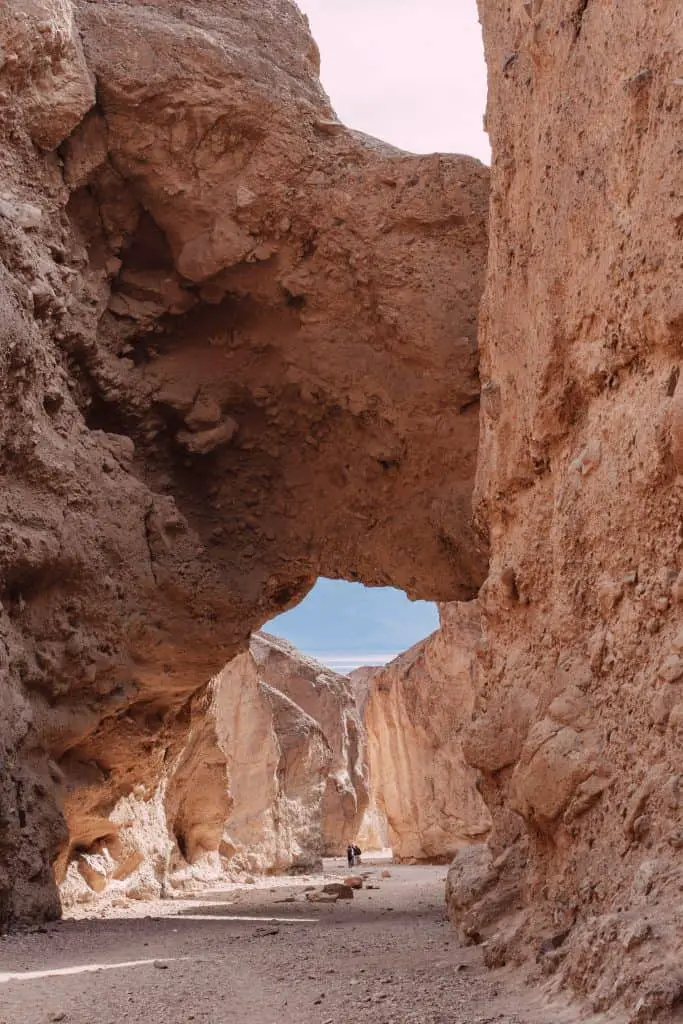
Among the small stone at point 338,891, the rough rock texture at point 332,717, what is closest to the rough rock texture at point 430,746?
the rough rock texture at point 332,717

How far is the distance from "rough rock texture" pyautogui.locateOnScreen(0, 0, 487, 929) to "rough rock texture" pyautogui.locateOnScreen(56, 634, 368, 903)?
33cm

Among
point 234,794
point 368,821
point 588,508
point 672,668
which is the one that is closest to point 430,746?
point 234,794

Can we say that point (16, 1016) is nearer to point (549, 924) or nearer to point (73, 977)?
point (73, 977)

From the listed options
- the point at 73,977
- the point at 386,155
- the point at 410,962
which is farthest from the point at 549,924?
the point at 386,155

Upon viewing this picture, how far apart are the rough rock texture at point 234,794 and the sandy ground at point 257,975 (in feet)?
6.72

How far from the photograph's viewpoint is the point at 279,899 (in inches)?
368

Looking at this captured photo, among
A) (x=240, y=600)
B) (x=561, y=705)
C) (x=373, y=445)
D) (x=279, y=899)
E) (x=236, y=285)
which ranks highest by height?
(x=236, y=285)

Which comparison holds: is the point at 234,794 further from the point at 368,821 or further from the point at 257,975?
the point at 368,821

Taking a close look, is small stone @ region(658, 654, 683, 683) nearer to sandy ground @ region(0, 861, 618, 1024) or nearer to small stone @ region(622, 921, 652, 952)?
small stone @ region(622, 921, 652, 952)

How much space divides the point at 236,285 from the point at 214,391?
2.74ft

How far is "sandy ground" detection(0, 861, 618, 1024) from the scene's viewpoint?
10.5ft

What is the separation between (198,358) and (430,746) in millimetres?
10934

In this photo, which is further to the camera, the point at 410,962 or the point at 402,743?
the point at 402,743

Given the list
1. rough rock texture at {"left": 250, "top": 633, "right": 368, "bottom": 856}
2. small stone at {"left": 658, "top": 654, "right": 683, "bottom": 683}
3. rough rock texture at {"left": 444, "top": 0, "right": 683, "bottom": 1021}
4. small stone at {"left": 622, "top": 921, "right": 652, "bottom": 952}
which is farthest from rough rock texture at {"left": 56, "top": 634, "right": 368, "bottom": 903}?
small stone at {"left": 622, "top": 921, "right": 652, "bottom": 952}
